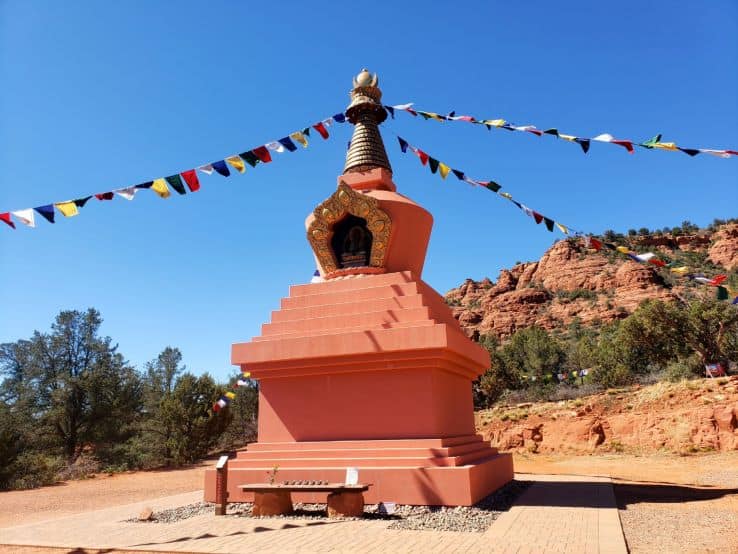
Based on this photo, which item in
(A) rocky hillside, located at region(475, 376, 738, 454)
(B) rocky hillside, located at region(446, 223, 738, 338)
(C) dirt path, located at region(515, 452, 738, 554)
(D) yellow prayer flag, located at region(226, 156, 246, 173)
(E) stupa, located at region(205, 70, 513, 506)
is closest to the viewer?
(C) dirt path, located at region(515, 452, 738, 554)

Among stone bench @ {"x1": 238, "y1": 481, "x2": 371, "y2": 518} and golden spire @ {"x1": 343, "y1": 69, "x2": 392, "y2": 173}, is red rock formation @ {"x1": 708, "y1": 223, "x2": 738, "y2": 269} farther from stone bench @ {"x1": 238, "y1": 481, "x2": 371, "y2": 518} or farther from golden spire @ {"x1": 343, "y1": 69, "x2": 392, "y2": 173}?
stone bench @ {"x1": 238, "y1": 481, "x2": 371, "y2": 518}

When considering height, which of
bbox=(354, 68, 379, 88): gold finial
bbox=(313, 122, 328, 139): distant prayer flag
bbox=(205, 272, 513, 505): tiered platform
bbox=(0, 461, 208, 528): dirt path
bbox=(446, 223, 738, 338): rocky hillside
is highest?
bbox=(446, 223, 738, 338): rocky hillside

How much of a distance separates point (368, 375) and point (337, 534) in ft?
10.3

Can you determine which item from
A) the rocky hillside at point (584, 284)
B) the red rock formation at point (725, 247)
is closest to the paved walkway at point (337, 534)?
the rocky hillside at point (584, 284)

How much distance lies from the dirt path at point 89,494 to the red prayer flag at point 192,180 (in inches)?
270

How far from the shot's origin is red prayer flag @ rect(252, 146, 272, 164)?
10.9m

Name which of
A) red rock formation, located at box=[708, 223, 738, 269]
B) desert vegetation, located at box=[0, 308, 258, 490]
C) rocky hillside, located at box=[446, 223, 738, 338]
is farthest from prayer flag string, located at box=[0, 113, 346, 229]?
red rock formation, located at box=[708, 223, 738, 269]

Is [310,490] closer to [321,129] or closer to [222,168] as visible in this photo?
[222,168]

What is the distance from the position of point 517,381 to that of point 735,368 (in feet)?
46.0

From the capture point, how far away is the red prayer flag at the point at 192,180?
939cm

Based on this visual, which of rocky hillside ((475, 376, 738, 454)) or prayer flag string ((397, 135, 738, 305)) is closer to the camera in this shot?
prayer flag string ((397, 135, 738, 305))

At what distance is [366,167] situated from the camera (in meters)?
12.1

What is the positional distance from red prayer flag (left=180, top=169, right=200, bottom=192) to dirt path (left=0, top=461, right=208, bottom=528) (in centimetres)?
687

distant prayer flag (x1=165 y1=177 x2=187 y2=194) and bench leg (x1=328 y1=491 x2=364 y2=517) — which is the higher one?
distant prayer flag (x1=165 y1=177 x2=187 y2=194)
